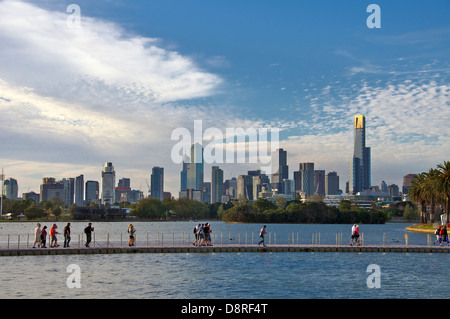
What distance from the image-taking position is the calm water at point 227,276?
32.8 metres

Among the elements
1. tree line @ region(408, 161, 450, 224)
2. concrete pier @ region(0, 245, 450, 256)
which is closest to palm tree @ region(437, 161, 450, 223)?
tree line @ region(408, 161, 450, 224)

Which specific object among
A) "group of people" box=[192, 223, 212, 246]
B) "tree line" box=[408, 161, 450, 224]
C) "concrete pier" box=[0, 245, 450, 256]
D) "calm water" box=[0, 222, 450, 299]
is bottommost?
"calm water" box=[0, 222, 450, 299]

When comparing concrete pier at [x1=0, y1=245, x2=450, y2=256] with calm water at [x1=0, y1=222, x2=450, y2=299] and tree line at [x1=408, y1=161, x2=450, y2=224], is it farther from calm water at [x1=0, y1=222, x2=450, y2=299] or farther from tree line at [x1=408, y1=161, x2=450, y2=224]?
tree line at [x1=408, y1=161, x2=450, y2=224]

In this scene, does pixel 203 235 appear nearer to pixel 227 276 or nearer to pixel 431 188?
pixel 227 276

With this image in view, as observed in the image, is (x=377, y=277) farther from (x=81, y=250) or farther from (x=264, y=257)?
(x=81, y=250)

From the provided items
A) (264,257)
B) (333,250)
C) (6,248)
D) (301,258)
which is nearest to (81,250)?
(6,248)

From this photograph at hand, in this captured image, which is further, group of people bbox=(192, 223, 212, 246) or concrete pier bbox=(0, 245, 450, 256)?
group of people bbox=(192, 223, 212, 246)

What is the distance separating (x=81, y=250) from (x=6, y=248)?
747 centimetres

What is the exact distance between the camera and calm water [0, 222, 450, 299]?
108 ft

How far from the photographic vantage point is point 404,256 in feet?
178
